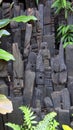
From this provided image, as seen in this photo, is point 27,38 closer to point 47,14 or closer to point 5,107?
point 47,14

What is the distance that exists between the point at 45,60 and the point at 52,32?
1.29 ft

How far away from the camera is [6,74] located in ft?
7.34

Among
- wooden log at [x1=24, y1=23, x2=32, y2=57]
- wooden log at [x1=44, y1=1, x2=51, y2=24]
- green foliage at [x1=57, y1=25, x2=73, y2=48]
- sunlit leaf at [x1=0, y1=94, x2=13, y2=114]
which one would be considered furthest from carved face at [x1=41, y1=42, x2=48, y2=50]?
sunlit leaf at [x1=0, y1=94, x2=13, y2=114]

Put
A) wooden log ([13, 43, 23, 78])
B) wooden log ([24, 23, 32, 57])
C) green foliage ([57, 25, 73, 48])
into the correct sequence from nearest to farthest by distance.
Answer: wooden log ([13, 43, 23, 78])
wooden log ([24, 23, 32, 57])
green foliage ([57, 25, 73, 48])

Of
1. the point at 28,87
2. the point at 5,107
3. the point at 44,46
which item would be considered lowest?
the point at 28,87

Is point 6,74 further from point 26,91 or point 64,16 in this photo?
point 64,16

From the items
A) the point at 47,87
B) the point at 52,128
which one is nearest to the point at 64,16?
the point at 47,87

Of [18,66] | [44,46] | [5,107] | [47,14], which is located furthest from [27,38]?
[5,107]

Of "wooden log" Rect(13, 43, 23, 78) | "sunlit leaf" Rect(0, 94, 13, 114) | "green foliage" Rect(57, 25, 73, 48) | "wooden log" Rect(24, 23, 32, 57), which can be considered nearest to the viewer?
"sunlit leaf" Rect(0, 94, 13, 114)

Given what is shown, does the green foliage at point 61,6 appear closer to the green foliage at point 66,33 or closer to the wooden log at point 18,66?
the green foliage at point 66,33

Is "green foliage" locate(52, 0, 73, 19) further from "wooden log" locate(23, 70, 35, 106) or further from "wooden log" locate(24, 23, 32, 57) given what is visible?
"wooden log" locate(23, 70, 35, 106)

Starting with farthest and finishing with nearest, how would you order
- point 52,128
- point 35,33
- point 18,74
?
point 35,33 → point 18,74 → point 52,128

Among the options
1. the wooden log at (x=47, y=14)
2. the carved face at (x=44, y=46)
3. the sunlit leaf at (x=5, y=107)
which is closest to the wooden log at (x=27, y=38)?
the carved face at (x=44, y=46)

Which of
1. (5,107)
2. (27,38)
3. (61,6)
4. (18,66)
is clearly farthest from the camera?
(61,6)
